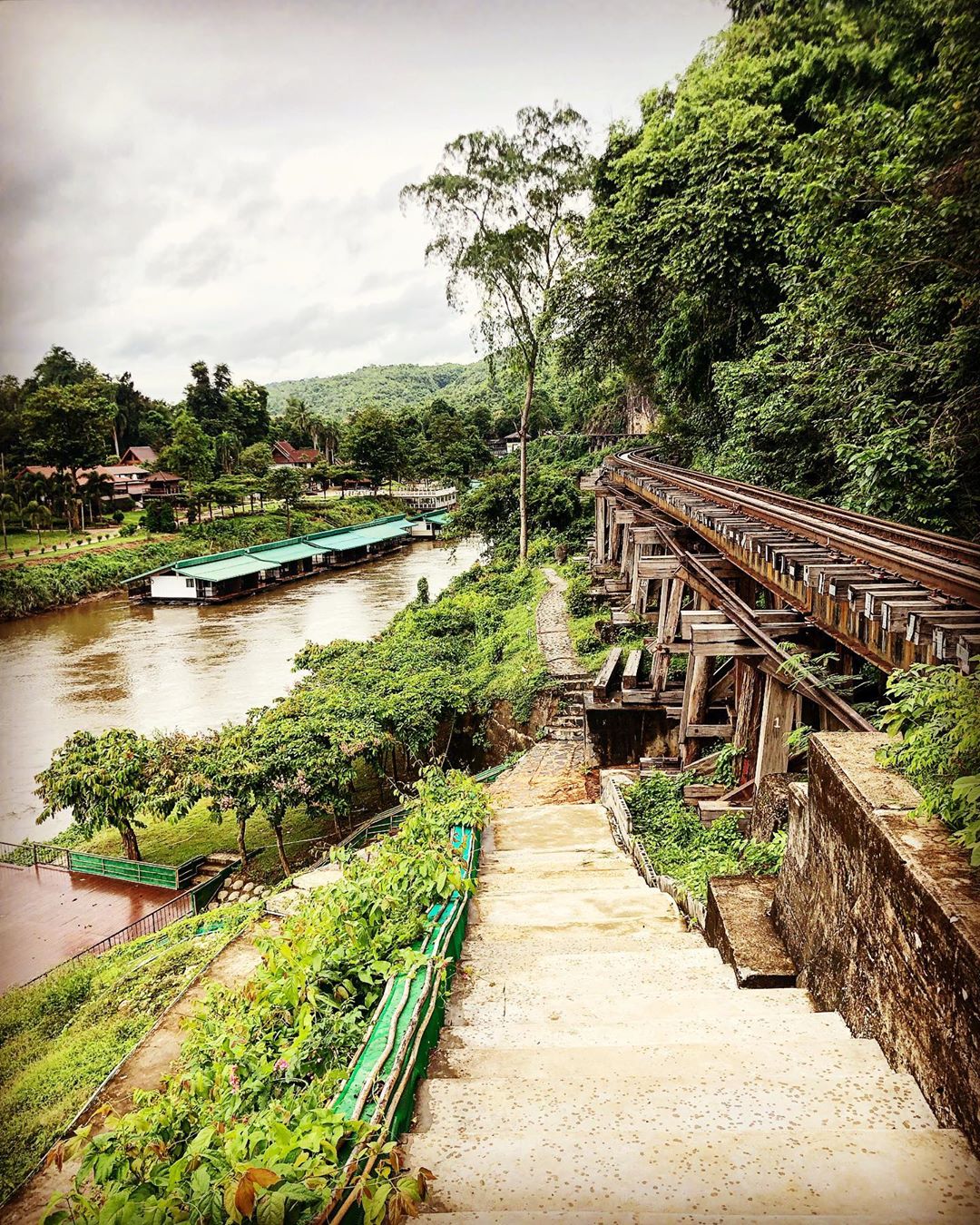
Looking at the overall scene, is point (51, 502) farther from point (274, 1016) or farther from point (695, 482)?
point (274, 1016)

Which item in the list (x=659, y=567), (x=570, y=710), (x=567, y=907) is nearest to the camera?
(x=567, y=907)

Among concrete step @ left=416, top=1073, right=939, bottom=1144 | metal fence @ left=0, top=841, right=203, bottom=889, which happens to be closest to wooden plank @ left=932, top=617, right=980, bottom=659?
concrete step @ left=416, top=1073, right=939, bottom=1144

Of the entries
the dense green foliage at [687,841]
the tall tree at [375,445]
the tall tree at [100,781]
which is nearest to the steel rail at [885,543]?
the dense green foliage at [687,841]

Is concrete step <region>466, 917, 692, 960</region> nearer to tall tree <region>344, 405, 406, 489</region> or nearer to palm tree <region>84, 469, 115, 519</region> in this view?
palm tree <region>84, 469, 115, 519</region>

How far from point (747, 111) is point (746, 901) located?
11913mm

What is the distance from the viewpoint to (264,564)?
31125 mm

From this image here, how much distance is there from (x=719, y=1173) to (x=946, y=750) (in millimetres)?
1279

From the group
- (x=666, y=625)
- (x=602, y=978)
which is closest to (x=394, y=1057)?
(x=602, y=978)

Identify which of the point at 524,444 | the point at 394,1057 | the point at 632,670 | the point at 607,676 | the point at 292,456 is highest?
the point at 292,456

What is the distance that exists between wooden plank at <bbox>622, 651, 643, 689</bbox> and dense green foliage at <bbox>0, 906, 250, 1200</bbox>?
5247mm

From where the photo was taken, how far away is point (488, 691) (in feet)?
39.4

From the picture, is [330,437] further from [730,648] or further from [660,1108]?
[660,1108]

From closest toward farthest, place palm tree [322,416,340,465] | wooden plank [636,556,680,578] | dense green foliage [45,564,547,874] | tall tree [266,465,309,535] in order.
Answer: wooden plank [636,556,680,578], dense green foliage [45,564,547,874], tall tree [266,465,309,535], palm tree [322,416,340,465]

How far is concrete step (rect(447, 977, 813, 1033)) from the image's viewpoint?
220 cm
